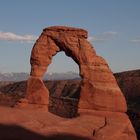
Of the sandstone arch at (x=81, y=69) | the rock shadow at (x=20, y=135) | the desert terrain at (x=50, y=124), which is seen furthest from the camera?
the sandstone arch at (x=81, y=69)

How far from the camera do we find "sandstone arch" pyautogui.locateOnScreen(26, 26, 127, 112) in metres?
26.1

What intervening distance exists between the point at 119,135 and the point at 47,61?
823 centimetres

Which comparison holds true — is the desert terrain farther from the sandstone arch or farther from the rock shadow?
the sandstone arch

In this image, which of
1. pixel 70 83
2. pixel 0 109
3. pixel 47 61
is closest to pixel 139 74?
pixel 70 83

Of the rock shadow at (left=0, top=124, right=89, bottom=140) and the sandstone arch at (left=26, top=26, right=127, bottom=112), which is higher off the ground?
the sandstone arch at (left=26, top=26, right=127, bottom=112)

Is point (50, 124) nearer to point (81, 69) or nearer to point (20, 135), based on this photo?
point (20, 135)

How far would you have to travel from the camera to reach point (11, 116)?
20672 millimetres

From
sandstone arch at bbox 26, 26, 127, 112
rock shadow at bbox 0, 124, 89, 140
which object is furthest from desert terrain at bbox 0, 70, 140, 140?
sandstone arch at bbox 26, 26, 127, 112

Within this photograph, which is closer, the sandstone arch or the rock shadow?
the rock shadow

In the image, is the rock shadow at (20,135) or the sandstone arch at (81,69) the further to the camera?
the sandstone arch at (81,69)

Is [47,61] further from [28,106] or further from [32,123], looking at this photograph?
[32,123]

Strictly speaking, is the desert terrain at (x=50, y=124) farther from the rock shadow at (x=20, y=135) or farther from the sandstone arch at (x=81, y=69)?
the sandstone arch at (x=81, y=69)

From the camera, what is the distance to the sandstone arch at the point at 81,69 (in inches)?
1029

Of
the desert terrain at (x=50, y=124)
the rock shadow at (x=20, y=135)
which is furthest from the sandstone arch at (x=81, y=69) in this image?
the rock shadow at (x=20, y=135)
